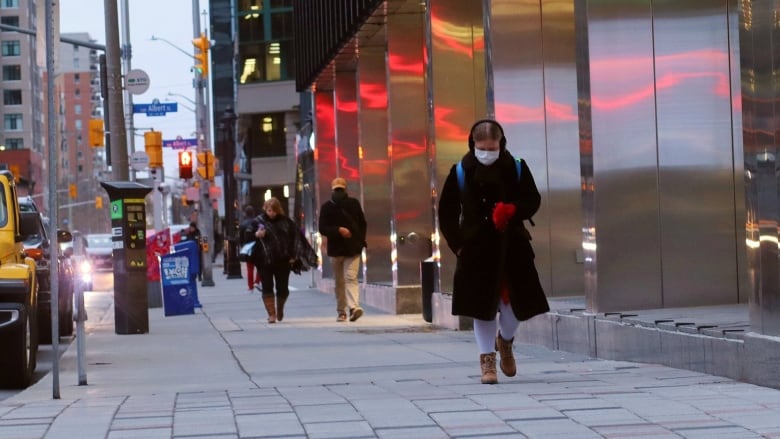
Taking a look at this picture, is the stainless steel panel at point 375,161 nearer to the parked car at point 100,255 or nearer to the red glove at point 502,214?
the red glove at point 502,214

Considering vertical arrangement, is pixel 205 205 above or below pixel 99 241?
above

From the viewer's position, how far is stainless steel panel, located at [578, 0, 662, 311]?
12.8 metres

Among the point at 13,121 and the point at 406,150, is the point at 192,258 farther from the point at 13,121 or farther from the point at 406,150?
the point at 13,121

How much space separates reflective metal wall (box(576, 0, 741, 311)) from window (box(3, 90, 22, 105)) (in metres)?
130

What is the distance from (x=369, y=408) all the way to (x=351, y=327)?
420 inches

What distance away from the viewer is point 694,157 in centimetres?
1299

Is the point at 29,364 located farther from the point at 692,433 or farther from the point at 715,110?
the point at 692,433

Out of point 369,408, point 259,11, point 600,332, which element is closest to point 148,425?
point 369,408

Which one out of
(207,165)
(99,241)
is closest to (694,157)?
(207,165)

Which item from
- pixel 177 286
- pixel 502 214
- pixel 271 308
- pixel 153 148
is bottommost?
pixel 271 308

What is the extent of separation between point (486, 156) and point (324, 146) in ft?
71.5

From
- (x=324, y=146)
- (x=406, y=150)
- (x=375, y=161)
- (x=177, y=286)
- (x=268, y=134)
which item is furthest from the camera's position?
(x=268, y=134)

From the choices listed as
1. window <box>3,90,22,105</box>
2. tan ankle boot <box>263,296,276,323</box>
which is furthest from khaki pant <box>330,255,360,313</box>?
window <box>3,90,22,105</box>

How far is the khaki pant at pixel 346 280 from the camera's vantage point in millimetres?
20266
